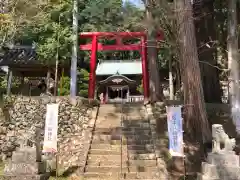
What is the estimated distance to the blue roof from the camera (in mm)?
21891

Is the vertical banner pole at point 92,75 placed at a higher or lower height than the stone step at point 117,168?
higher

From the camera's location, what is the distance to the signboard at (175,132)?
7610 millimetres

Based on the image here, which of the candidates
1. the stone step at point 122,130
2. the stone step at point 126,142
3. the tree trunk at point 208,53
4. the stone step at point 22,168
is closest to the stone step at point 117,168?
the stone step at point 126,142

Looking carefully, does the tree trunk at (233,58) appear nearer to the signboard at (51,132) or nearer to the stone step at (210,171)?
the stone step at (210,171)

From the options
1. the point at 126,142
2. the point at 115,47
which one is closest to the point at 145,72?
the point at 115,47

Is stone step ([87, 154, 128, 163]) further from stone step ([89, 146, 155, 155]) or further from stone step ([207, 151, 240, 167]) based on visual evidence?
stone step ([207, 151, 240, 167])

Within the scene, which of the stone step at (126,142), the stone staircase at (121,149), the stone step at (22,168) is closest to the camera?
the stone step at (22,168)

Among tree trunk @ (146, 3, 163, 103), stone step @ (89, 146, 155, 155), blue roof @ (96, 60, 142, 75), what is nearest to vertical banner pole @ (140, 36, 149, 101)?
tree trunk @ (146, 3, 163, 103)

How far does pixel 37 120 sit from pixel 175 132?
20.1ft

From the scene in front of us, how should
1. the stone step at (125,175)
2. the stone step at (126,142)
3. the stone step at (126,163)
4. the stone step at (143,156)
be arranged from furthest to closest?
the stone step at (126,142)
the stone step at (143,156)
the stone step at (126,163)
the stone step at (125,175)

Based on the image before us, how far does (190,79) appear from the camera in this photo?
29.8ft

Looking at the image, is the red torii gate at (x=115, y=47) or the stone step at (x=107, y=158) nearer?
the stone step at (x=107, y=158)

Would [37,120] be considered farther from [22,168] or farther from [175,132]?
[175,132]

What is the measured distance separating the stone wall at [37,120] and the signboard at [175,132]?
12.0 feet
